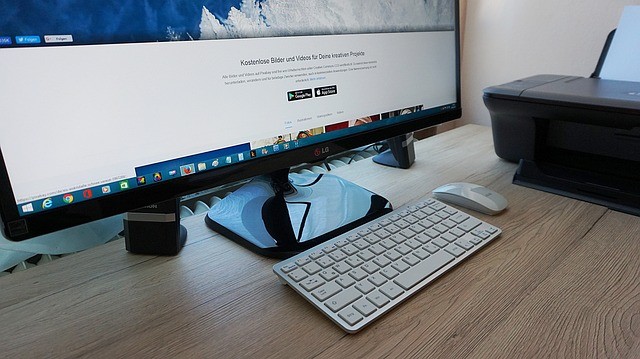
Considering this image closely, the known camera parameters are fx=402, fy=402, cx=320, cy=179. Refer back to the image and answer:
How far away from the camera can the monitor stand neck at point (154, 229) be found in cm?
56

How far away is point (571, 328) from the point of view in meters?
0.42

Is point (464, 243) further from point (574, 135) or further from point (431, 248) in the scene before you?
point (574, 135)

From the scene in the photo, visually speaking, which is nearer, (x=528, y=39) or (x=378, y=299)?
(x=378, y=299)

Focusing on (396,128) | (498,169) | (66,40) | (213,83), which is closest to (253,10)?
(213,83)

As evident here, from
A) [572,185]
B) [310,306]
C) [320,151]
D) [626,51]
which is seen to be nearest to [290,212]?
[320,151]

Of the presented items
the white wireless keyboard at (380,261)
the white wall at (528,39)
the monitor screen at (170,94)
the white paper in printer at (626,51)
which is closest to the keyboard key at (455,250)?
the white wireless keyboard at (380,261)

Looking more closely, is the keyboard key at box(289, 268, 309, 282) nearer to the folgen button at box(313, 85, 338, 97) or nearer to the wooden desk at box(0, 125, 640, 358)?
the wooden desk at box(0, 125, 640, 358)

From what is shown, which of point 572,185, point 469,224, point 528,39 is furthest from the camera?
point 528,39

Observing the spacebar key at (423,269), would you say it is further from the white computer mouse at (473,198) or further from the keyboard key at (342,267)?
the white computer mouse at (473,198)

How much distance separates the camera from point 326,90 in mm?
603

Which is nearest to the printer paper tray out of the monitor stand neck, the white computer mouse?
the white computer mouse

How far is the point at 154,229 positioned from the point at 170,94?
21cm

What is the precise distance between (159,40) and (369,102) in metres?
0.34

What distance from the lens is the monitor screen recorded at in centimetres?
39
